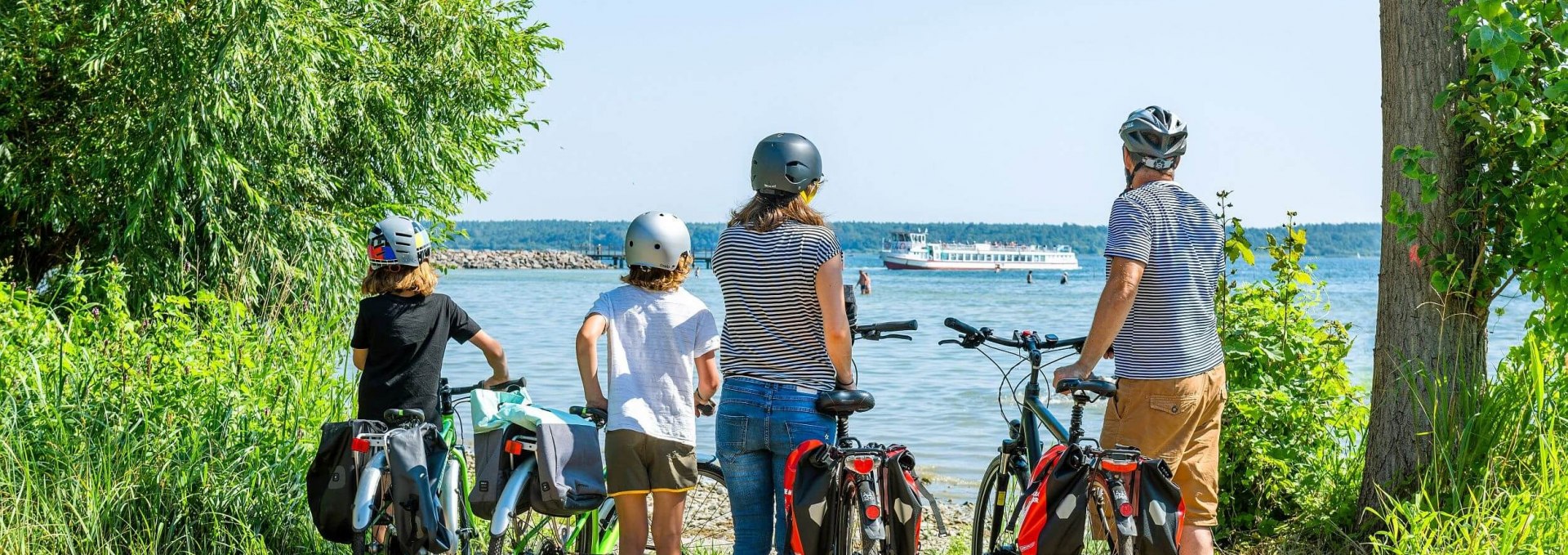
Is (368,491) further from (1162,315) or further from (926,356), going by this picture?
(926,356)

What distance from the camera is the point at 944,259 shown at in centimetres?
11388

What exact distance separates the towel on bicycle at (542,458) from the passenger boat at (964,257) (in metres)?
109

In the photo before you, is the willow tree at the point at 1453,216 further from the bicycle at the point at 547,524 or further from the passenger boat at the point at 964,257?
the passenger boat at the point at 964,257

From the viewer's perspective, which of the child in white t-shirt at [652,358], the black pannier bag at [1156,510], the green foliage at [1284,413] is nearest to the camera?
the black pannier bag at [1156,510]

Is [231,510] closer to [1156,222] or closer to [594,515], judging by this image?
[594,515]

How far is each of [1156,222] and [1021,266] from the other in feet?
372

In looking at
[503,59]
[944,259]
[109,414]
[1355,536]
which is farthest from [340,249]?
[944,259]

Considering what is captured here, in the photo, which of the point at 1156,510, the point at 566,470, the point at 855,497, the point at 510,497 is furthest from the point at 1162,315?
the point at 510,497

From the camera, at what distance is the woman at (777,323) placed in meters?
3.72

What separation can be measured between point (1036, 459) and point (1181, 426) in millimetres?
645

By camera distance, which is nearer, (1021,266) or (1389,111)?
(1389,111)

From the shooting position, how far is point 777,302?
3.76 m

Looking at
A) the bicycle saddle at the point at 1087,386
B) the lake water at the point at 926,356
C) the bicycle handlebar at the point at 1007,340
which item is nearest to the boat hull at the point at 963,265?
the lake water at the point at 926,356

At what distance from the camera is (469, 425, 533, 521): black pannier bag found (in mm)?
4270
